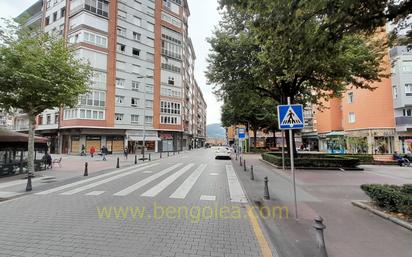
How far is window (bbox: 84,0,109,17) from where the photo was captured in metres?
34.9

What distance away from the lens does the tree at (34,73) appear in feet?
36.8

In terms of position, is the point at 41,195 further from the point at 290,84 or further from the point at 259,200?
the point at 290,84

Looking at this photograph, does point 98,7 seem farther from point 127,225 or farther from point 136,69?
point 127,225

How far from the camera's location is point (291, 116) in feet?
19.2

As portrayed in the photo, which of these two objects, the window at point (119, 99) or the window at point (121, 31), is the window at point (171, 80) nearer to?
the window at point (119, 99)

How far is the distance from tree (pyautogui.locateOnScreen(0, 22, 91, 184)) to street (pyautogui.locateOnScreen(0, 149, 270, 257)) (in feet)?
20.5

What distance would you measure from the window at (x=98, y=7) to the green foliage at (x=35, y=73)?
27392 mm

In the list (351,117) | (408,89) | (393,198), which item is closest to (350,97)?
(351,117)

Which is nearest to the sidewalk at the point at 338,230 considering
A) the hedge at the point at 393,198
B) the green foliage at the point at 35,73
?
the hedge at the point at 393,198

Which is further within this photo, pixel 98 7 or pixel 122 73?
pixel 122 73

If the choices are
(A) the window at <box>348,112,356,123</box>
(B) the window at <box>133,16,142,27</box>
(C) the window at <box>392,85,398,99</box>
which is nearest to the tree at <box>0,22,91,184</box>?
(B) the window at <box>133,16,142,27</box>

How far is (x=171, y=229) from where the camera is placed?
4922 mm

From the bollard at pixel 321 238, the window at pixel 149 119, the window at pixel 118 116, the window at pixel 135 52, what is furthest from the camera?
the window at pixel 149 119

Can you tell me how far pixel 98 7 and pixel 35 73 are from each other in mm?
31168
